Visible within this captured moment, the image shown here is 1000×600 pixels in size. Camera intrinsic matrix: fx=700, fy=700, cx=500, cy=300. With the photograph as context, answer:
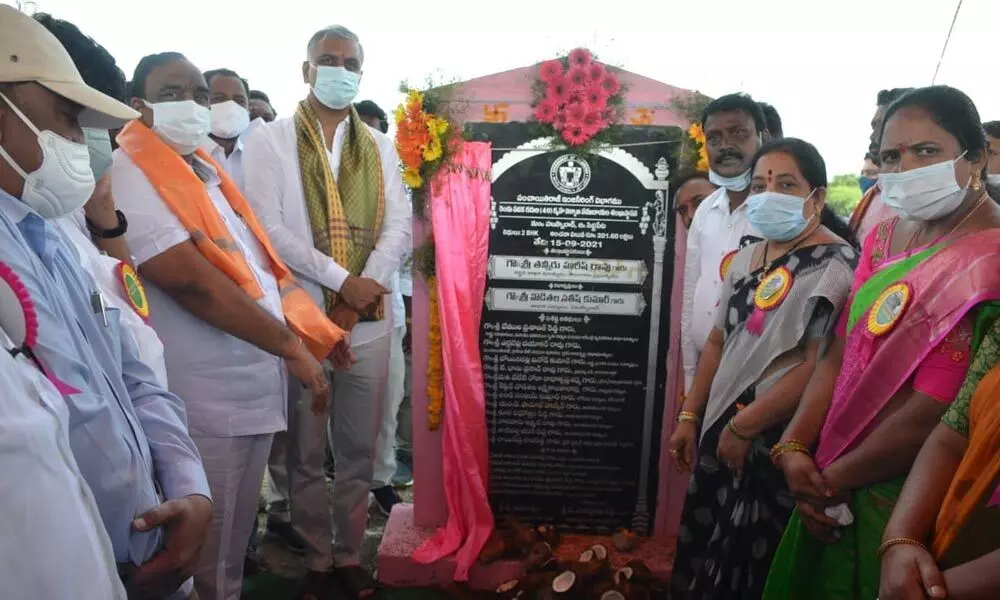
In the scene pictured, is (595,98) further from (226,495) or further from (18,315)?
(18,315)

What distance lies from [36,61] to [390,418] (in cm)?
304

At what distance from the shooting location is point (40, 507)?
0.86 meters

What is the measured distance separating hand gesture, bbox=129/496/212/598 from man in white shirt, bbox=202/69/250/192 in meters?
2.50

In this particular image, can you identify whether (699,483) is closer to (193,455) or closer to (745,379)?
(745,379)

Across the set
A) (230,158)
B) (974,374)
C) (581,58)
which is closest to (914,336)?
(974,374)

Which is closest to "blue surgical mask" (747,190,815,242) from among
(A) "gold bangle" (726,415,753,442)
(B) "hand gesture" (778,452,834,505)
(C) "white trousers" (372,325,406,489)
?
(A) "gold bangle" (726,415,753,442)

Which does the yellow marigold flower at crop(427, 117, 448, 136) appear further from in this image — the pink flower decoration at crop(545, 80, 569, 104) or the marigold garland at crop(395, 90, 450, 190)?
the pink flower decoration at crop(545, 80, 569, 104)

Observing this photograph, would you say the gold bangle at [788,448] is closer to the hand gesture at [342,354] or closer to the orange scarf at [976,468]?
the orange scarf at [976,468]

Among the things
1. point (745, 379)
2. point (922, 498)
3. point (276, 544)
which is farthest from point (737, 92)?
point (276, 544)

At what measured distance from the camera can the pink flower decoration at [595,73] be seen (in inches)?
113

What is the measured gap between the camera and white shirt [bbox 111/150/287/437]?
74.2 inches

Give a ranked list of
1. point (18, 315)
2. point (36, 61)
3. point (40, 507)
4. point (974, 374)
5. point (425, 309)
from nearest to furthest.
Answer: point (40, 507), point (18, 315), point (36, 61), point (974, 374), point (425, 309)

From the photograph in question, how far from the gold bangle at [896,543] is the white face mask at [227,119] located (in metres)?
3.34

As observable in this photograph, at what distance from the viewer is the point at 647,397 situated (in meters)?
3.09
